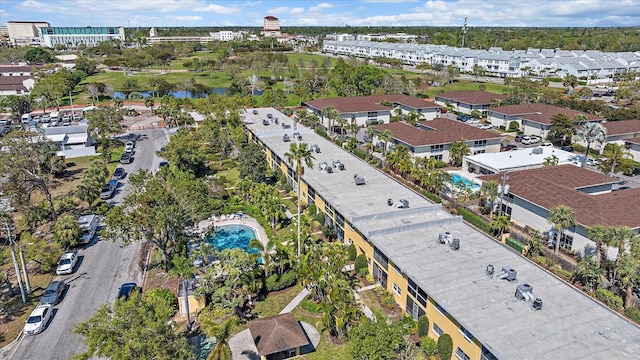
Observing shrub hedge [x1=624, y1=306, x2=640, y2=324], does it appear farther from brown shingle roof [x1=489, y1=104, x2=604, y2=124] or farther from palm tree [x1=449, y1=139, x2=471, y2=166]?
brown shingle roof [x1=489, y1=104, x2=604, y2=124]

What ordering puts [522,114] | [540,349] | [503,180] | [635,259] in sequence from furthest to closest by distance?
[522,114]
[503,180]
[635,259]
[540,349]

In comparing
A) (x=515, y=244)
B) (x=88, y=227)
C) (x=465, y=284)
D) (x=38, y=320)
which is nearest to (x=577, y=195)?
(x=515, y=244)

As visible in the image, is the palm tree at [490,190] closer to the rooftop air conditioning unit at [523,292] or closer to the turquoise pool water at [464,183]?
the turquoise pool water at [464,183]

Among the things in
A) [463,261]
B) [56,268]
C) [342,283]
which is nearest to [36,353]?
[56,268]

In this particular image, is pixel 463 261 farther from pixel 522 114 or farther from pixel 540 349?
pixel 522 114

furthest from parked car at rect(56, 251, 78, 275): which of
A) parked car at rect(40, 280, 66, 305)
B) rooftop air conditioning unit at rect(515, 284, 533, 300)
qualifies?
rooftop air conditioning unit at rect(515, 284, 533, 300)

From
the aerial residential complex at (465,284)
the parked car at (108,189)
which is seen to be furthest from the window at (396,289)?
the parked car at (108,189)

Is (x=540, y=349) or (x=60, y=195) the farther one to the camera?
(x=60, y=195)

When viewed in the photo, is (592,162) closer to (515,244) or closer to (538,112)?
(538,112)
